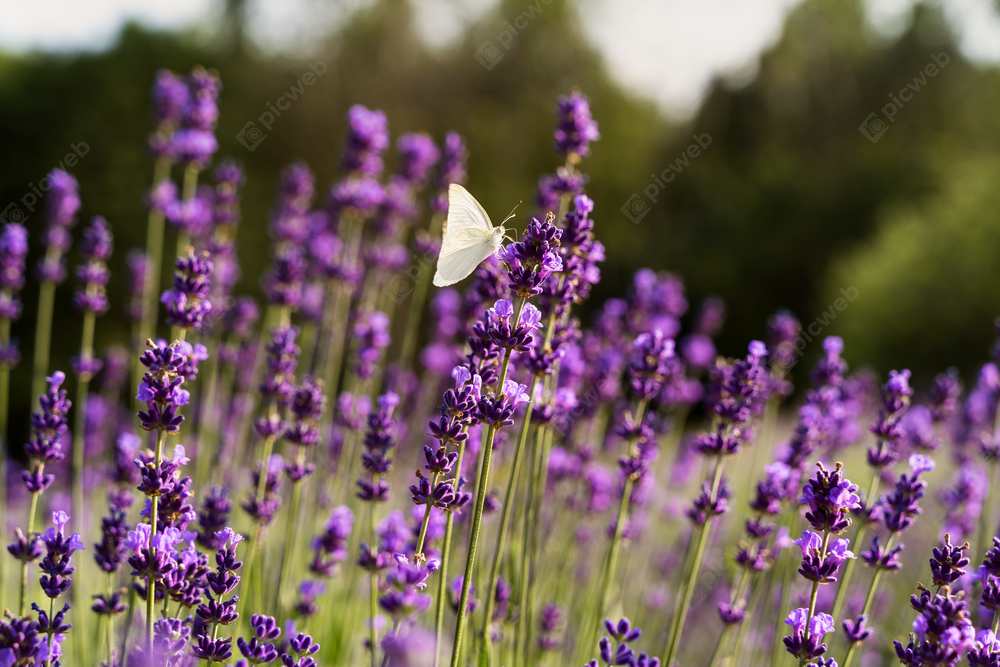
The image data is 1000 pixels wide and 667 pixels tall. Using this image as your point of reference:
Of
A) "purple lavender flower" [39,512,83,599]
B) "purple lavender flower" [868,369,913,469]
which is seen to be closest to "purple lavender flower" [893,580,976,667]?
"purple lavender flower" [868,369,913,469]

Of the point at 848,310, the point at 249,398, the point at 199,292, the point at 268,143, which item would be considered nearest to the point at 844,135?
the point at 848,310

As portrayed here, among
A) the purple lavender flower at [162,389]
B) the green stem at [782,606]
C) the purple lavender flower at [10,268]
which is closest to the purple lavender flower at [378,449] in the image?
the purple lavender flower at [162,389]

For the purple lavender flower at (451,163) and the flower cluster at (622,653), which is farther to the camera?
the purple lavender flower at (451,163)

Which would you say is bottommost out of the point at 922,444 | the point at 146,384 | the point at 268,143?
the point at 146,384

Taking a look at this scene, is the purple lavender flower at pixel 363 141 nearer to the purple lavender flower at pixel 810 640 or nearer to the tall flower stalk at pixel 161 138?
the tall flower stalk at pixel 161 138

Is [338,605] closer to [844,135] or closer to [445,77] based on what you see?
[445,77]

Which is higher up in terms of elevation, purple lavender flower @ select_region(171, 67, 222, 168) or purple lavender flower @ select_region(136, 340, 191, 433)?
purple lavender flower @ select_region(171, 67, 222, 168)

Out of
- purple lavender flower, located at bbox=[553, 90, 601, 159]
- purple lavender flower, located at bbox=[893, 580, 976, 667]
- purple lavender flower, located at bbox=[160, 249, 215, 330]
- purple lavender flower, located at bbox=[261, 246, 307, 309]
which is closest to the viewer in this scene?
purple lavender flower, located at bbox=[893, 580, 976, 667]

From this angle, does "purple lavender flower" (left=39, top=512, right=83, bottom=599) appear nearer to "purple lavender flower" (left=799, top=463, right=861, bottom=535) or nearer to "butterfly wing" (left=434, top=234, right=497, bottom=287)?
"butterfly wing" (left=434, top=234, right=497, bottom=287)
